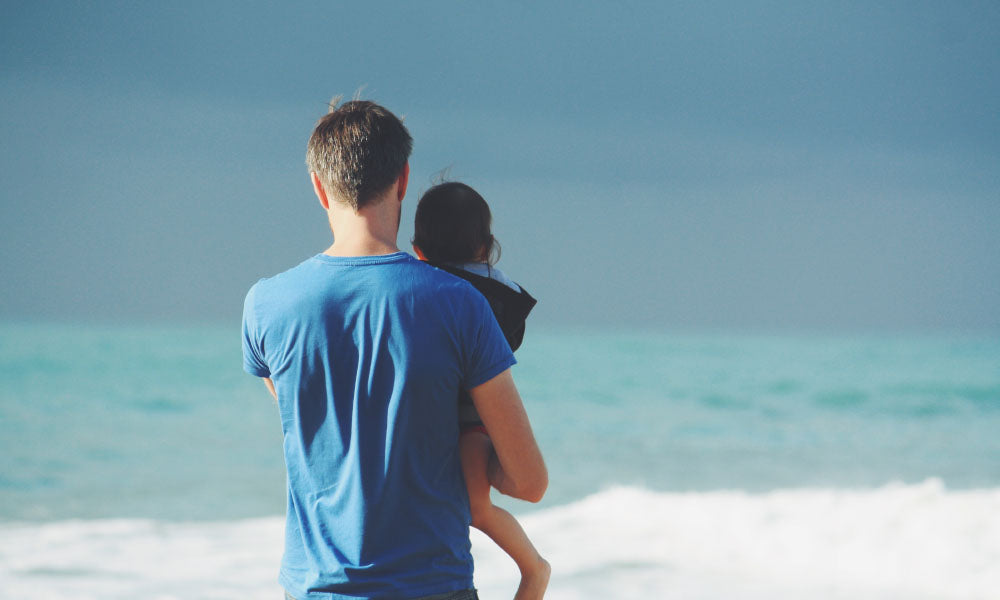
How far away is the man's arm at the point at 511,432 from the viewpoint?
1.39 metres

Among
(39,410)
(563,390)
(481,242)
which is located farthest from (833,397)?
(481,242)

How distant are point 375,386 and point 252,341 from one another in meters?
0.26

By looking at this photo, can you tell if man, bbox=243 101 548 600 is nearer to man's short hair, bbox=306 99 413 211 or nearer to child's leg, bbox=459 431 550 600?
man's short hair, bbox=306 99 413 211

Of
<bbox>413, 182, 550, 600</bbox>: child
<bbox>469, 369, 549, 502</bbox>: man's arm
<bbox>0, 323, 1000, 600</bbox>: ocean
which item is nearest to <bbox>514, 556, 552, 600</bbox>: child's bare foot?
<bbox>413, 182, 550, 600</bbox>: child

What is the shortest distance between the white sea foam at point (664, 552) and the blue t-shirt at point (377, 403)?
12.9 feet

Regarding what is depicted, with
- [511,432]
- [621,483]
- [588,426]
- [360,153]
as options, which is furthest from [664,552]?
[588,426]

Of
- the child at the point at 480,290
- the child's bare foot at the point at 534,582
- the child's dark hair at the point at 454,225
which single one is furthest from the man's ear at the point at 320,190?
the child's bare foot at the point at 534,582

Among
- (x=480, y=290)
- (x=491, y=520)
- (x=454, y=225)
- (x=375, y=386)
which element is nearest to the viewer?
(x=375, y=386)

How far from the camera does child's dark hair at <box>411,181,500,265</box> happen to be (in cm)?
217

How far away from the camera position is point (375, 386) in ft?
4.42

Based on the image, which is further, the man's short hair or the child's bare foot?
the child's bare foot

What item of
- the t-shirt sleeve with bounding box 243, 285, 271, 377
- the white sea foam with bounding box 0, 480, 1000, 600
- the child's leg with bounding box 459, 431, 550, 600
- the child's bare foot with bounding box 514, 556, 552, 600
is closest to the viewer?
the t-shirt sleeve with bounding box 243, 285, 271, 377

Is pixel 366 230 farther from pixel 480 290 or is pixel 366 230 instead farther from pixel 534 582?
pixel 534 582

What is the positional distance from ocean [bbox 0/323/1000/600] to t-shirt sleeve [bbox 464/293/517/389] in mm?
4029
